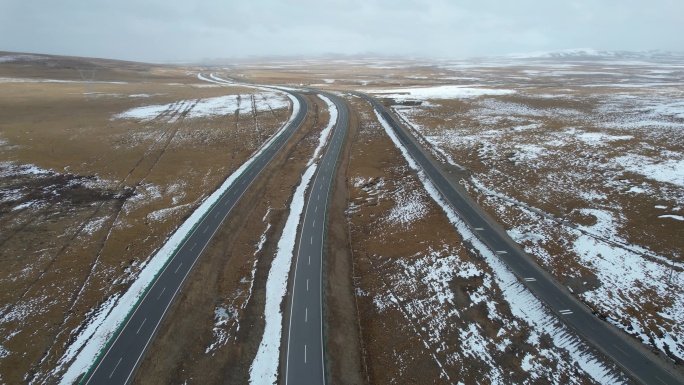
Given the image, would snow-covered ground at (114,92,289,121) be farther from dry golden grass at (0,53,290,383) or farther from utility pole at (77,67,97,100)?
utility pole at (77,67,97,100)

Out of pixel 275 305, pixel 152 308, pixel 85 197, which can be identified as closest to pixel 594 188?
pixel 275 305

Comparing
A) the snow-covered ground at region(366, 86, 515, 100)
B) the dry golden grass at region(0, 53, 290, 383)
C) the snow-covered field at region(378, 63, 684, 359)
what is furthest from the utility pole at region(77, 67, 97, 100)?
the snow-covered field at region(378, 63, 684, 359)

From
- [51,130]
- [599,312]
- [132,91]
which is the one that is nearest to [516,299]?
[599,312]

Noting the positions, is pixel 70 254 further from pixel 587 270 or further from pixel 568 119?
pixel 568 119

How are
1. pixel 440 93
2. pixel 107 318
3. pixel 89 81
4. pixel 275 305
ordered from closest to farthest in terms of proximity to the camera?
pixel 107 318, pixel 275 305, pixel 440 93, pixel 89 81

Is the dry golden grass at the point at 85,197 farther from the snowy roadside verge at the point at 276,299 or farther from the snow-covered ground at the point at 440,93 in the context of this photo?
the snow-covered ground at the point at 440,93

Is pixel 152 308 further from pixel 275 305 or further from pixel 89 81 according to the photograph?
pixel 89 81
